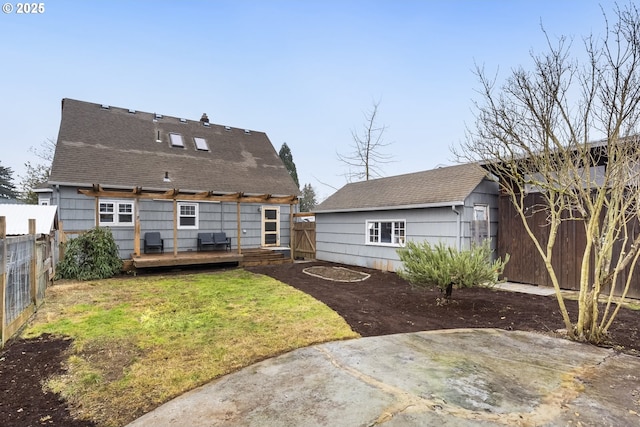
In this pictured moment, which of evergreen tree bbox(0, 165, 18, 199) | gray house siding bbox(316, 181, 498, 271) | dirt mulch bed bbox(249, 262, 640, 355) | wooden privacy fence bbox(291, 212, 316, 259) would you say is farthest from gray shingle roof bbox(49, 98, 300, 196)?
evergreen tree bbox(0, 165, 18, 199)

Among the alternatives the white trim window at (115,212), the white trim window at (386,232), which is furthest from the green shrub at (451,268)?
the white trim window at (115,212)

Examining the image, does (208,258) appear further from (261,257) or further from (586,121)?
(586,121)

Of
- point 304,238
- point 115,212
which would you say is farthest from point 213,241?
point 304,238

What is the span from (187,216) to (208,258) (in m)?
2.35

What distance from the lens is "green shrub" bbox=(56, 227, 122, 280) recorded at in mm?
9406

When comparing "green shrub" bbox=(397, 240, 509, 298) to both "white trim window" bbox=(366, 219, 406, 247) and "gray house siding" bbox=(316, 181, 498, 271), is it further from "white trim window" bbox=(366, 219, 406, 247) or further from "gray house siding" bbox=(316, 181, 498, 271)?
"white trim window" bbox=(366, 219, 406, 247)

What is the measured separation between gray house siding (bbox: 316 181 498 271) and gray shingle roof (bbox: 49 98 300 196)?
9.57 feet

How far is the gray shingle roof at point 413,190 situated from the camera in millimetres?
9266

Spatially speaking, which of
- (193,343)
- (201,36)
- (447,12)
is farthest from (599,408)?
(201,36)

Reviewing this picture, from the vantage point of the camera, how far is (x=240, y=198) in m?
11.7

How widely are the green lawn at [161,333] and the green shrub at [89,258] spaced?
1.18 metres

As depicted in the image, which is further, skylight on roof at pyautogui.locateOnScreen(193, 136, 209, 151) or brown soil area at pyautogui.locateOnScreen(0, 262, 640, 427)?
skylight on roof at pyautogui.locateOnScreen(193, 136, 209, 151)

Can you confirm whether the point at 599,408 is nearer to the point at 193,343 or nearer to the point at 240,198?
the point at 193,343

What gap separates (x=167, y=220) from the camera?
471 inches
